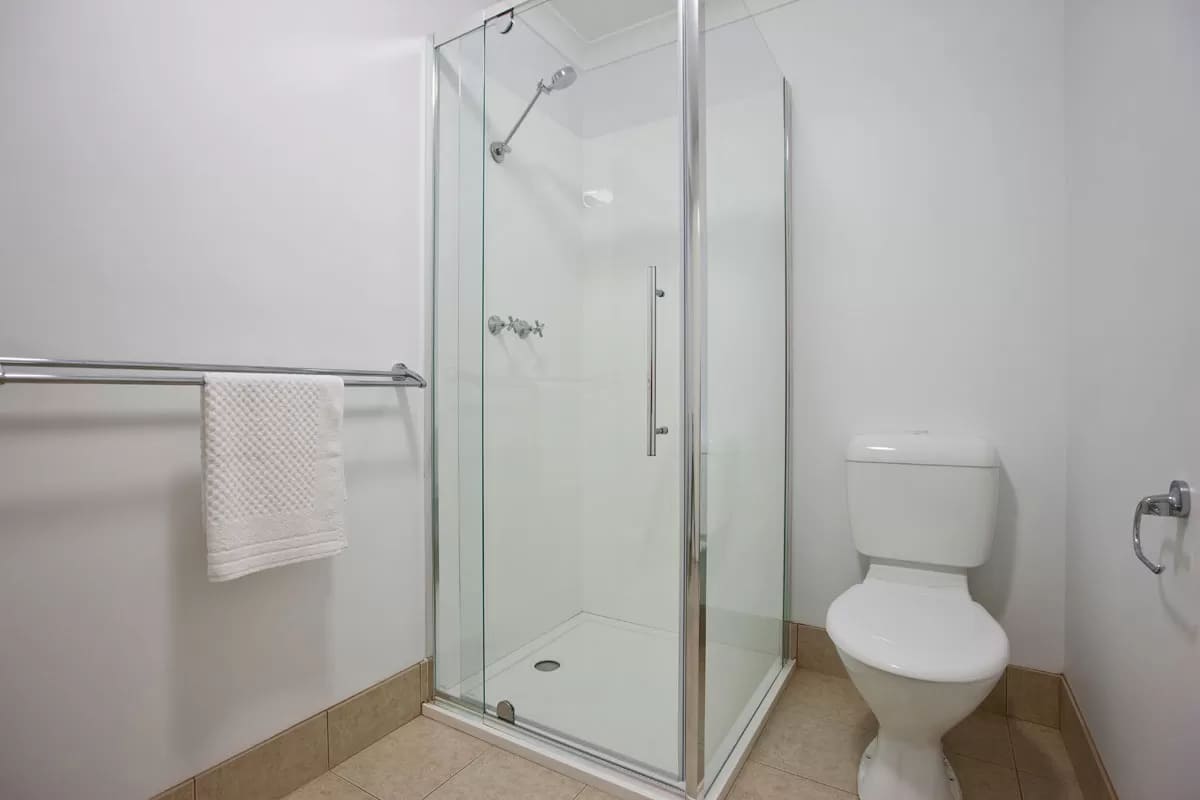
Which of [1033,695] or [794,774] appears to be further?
[1033,695]

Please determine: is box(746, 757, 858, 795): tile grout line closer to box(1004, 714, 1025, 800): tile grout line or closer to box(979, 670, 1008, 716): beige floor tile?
box(1004, 714, 1025, 800): tile grout line

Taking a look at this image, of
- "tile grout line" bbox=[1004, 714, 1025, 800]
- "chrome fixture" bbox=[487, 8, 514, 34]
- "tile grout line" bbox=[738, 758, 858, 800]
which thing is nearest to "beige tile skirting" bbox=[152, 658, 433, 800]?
"tile grout line" bbox=[738, 758, 858, 800]

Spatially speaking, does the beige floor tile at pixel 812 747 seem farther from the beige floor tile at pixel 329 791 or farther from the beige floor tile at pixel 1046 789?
the beige floor tile at pixel 329 791

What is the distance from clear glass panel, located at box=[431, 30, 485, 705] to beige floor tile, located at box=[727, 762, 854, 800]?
725 millimetres

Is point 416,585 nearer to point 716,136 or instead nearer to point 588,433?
point 588,433

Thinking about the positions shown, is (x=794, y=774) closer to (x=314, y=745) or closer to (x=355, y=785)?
Answer: (x=355, y=785)

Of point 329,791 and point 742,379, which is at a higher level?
point 742,379

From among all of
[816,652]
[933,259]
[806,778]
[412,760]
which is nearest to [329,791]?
[412,760]

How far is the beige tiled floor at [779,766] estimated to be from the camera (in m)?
1.35

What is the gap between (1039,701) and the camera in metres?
1.68

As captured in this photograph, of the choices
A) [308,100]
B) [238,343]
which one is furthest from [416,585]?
[308,100]

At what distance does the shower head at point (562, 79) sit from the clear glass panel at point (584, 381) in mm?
10

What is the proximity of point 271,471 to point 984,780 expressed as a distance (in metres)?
1.81

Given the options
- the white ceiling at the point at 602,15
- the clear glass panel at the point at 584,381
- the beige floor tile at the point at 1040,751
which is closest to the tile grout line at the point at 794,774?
the clear glass panel at the point at 584,381
